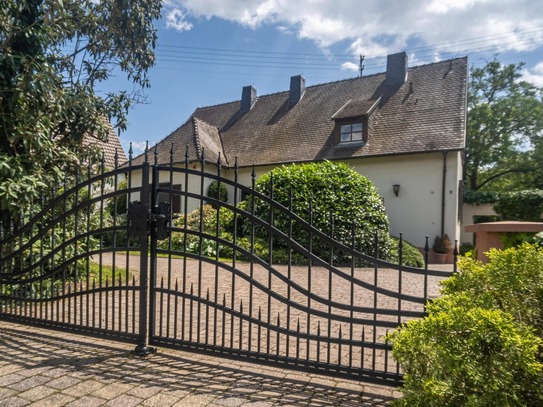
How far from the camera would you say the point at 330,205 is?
10.0 metres

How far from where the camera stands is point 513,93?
938 inches

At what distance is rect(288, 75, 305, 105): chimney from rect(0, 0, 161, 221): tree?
44.6 ft

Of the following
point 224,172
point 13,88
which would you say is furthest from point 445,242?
point 13,88

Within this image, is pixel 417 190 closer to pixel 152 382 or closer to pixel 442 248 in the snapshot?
pixel 442 248

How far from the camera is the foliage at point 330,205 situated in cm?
994

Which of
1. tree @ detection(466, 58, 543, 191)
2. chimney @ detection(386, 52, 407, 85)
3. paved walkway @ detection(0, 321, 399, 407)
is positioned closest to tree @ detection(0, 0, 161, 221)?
paved walkway @ detection(0, 321, 399, 407)

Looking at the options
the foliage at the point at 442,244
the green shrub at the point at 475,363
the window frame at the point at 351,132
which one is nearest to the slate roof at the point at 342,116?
the window frame at the point at 351,132

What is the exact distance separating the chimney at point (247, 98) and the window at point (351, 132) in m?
7.72

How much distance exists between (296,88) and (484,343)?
19.4 meters

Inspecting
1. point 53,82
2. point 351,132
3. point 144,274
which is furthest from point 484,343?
point 351,132

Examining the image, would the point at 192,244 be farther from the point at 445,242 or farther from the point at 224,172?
the point at 445,242

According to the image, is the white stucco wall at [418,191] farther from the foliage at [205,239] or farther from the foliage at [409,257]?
the foliage at [205,239]

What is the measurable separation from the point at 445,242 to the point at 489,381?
40.4 ft

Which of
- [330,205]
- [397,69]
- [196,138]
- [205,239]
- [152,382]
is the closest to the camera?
[152,382]
